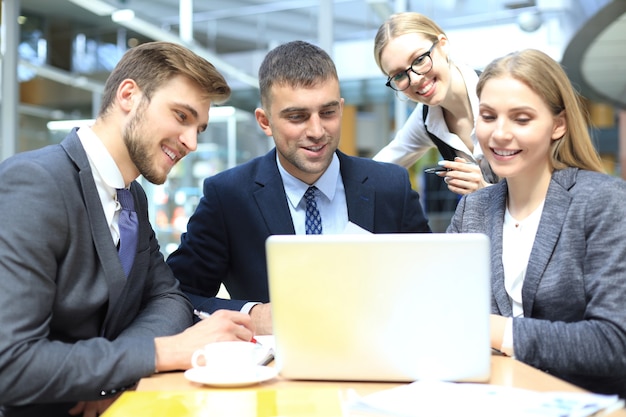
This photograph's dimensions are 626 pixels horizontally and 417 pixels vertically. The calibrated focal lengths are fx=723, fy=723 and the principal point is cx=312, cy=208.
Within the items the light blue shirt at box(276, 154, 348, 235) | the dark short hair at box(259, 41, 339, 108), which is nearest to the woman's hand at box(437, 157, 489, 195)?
the light blue shirt at box(276, 154, 348, 235)

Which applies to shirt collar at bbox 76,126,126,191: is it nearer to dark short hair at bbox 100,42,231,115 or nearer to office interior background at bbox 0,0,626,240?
dark short hair at bbox 100,42,231,115

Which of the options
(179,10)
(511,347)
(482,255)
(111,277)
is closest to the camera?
(482,255)

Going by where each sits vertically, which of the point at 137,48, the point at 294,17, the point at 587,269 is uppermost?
the point at 294,17

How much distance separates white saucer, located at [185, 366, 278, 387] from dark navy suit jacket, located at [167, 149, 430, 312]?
107 cm

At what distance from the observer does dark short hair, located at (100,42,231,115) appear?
188 centimetres

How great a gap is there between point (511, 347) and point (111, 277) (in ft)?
3.06

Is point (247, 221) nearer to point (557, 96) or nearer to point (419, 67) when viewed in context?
point (419, 67)

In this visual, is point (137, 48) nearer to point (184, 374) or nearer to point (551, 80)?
point (184, 374)

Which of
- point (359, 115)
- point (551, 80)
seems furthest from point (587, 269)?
point (359, 115)

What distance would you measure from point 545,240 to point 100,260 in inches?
42.5

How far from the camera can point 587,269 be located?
173 centimetres

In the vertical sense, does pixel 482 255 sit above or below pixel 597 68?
below

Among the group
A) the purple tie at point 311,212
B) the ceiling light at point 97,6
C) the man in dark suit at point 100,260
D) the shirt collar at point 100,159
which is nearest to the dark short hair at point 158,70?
the man in dark suit at point 100,260

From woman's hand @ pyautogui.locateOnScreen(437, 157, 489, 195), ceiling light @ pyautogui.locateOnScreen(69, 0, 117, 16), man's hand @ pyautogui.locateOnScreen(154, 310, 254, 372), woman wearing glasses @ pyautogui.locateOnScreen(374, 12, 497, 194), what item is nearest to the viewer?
man's hand @ pyautogui.locateOnScreen(154, 310, 254, 372)
